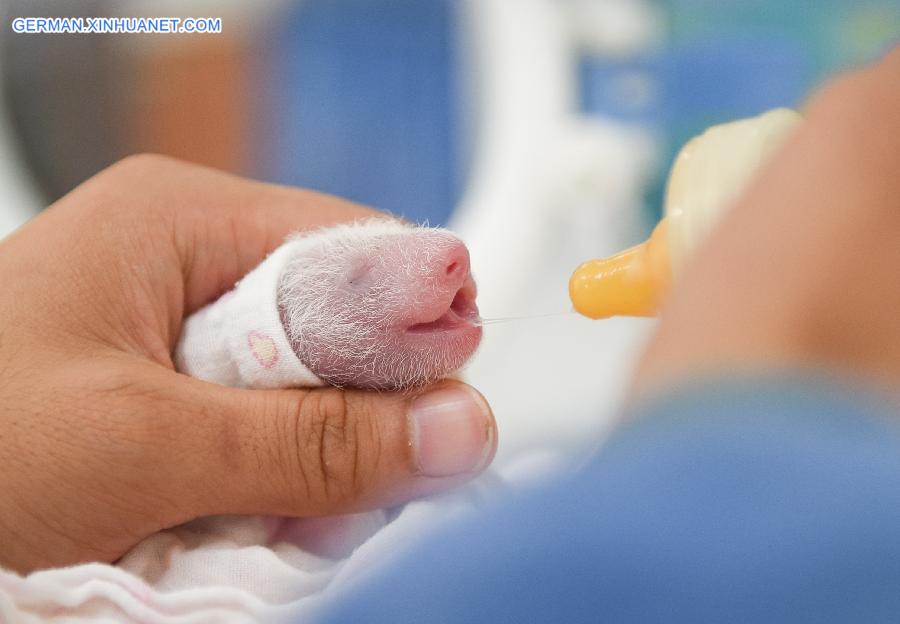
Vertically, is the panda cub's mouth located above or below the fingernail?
above

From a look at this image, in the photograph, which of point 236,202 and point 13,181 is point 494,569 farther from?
point 13,181

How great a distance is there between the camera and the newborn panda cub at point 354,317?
52cm

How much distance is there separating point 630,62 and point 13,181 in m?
0.85

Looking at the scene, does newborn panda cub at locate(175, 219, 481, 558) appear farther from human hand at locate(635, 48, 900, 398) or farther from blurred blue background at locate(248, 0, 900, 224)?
blurred blue background at locate(248, 0, 900, 224)

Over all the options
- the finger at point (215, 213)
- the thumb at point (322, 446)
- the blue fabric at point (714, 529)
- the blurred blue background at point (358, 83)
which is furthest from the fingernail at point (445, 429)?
the blurred blue background at point (358, 83)

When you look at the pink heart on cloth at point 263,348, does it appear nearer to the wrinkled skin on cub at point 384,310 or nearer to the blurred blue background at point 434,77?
the wrinkled skin on cub at point 384,310

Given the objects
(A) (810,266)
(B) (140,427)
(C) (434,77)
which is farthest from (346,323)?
(C) (434,77)

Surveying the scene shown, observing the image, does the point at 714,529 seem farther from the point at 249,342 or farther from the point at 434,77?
the point at 434,77

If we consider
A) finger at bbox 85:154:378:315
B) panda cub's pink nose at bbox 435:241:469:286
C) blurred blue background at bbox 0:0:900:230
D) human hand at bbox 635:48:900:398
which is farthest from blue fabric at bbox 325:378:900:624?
blurred blue background at bbox 0:0:900:230

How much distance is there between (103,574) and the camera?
0.47 meters

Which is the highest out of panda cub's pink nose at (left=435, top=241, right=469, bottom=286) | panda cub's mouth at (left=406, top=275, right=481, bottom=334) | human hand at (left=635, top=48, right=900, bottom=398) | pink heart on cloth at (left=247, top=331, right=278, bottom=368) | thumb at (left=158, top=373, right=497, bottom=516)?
human hand at (left=635, top=48, right=900, bottom=398)

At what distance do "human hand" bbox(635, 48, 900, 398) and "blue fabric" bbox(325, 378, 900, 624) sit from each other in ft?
0.08

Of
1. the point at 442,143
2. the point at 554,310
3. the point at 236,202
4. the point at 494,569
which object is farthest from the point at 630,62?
the point at 494,569

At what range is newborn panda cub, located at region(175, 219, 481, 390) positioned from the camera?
0.52m
